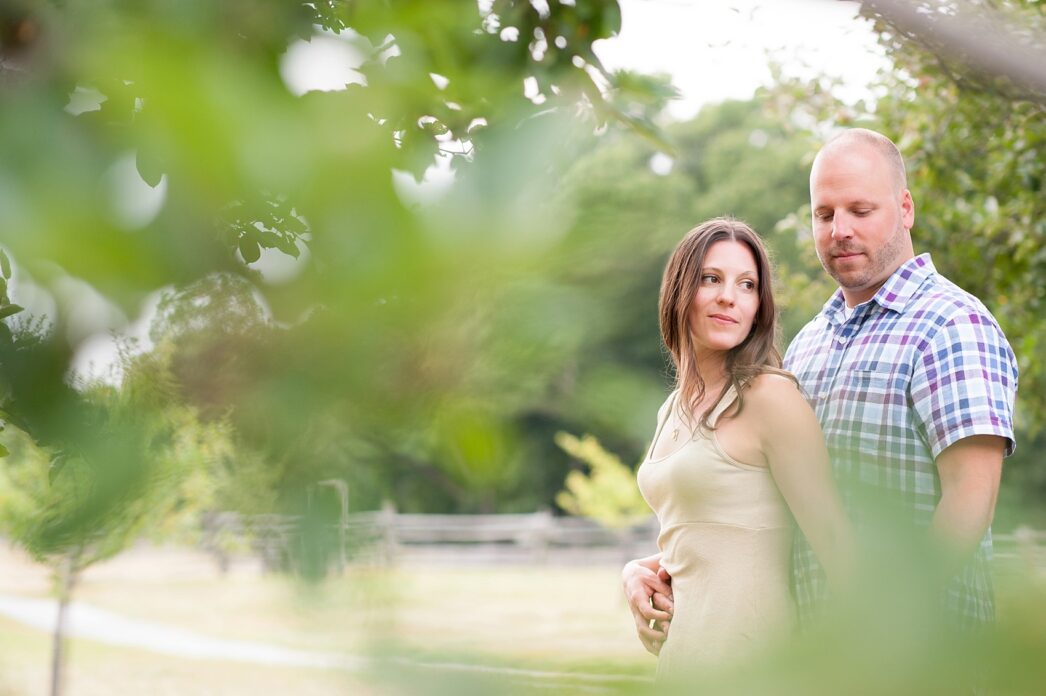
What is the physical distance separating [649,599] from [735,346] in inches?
19.9

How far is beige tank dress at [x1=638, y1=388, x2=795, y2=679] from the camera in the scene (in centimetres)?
176

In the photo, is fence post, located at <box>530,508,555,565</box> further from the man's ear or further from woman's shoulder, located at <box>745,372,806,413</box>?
woman's shoulder, located at <box>745,372,806,413</box>

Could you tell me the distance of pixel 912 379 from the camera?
1.76 metres

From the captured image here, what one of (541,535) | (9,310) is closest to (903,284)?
(9,310)

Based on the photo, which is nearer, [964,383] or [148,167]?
[148,167]

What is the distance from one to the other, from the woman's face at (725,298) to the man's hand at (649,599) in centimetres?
44

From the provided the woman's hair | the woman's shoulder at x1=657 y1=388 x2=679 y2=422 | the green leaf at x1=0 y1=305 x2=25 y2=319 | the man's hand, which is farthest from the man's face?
the green leaf at x1=0 y1=305 x2=25 y2=319

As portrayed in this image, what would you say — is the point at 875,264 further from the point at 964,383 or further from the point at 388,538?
the point at 388,538

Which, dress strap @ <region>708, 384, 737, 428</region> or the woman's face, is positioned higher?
the woman's face

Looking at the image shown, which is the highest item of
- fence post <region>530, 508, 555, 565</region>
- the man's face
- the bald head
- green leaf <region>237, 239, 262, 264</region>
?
fence post <region>530, 508, 555, 565</region>

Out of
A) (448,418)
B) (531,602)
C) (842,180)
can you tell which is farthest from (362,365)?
(531,602)

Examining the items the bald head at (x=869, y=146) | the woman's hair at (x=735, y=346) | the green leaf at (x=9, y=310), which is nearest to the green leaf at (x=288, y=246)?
the green leaf at (x=9, y=310)

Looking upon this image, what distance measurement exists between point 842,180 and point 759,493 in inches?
22.0

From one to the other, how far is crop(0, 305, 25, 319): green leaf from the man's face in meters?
1.57
